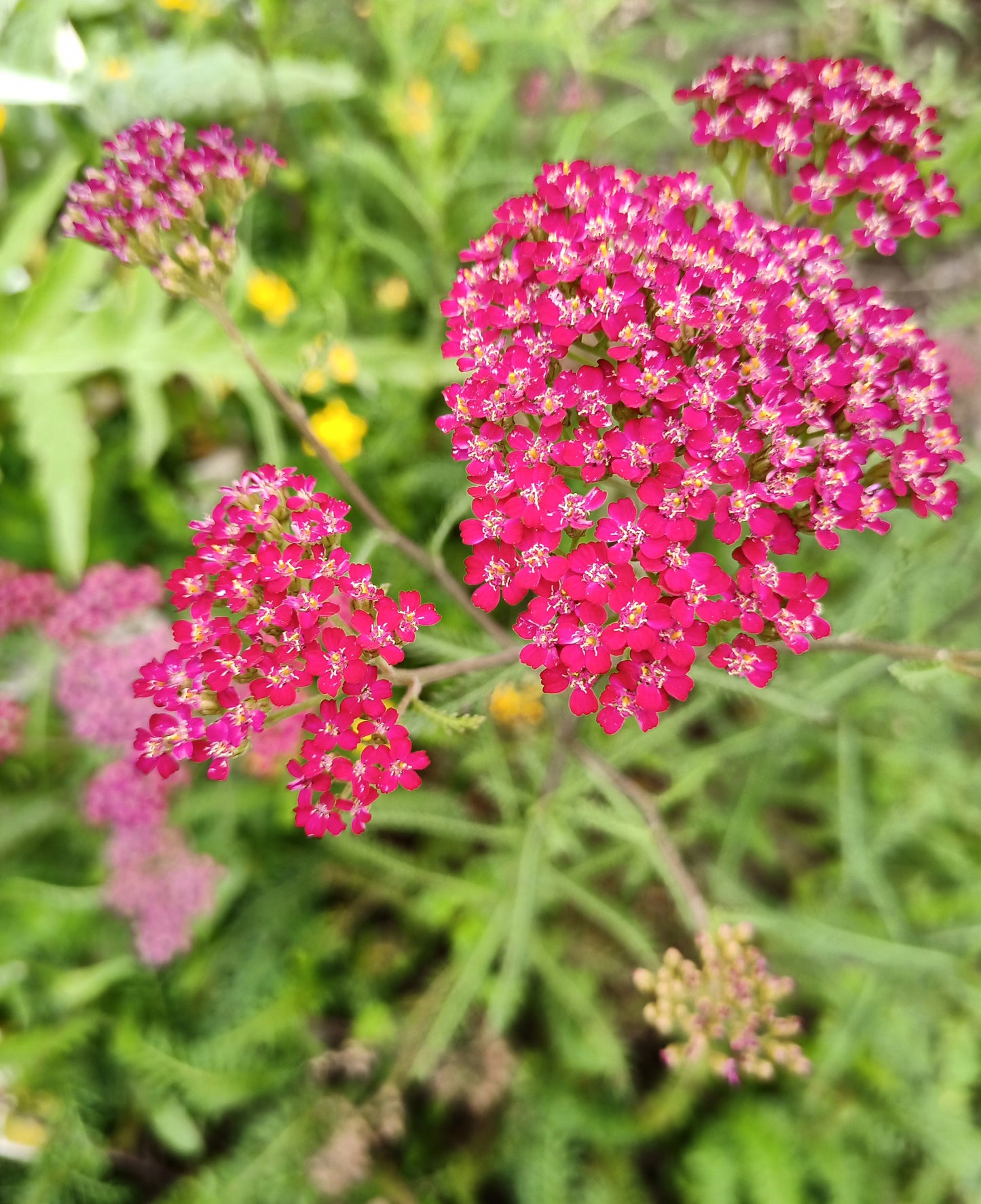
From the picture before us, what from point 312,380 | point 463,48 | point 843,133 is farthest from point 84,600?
Result: point 463,48

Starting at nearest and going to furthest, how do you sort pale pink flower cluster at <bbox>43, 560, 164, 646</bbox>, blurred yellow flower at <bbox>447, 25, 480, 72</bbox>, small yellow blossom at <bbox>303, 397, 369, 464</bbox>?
pale pink flower cluster at <bbox>43, 560, 164, 646</bbox> < small yellow blossom at <bbox>303, 397, 369, 464</bbox> < blurred yellow flower at <bbox>447, 25, 480, 72</bbox>

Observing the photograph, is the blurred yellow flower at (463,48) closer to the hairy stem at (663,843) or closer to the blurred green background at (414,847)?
the blurred green background at (414,847)

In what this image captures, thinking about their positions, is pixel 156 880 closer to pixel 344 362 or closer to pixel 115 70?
pixel 344 362

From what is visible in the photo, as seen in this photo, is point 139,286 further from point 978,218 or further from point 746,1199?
point 746,1199

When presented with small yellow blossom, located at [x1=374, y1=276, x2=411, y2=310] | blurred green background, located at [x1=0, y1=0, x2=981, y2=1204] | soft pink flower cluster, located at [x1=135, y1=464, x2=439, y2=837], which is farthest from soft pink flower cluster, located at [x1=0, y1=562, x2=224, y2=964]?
small yellow blossom, located at [x1=374, y1=276, x2=411, y2=310]

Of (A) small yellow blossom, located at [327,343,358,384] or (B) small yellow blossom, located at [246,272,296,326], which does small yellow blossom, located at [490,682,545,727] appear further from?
(B) small yellow blossom, located at [246,272,296,326]

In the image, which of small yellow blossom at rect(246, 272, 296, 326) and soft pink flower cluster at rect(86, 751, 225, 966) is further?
small yellow blossom at rect(246, 272, 296, 326)

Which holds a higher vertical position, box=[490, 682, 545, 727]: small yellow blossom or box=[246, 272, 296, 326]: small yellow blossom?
box=[246, 272, 296, 326]: small yellow blossom
